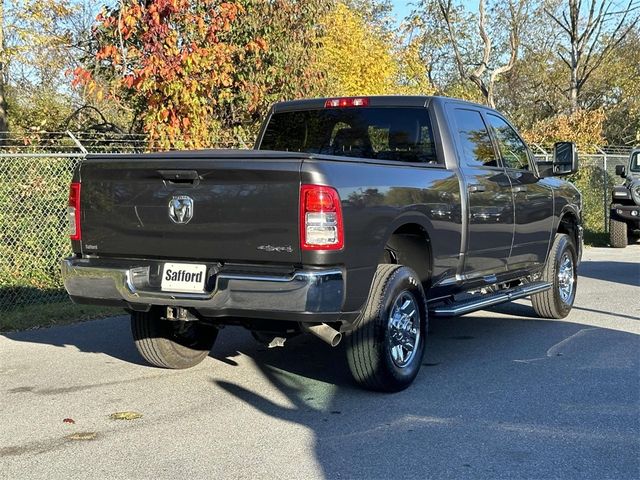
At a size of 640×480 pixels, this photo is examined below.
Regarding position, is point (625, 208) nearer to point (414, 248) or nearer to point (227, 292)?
point (414, 248)

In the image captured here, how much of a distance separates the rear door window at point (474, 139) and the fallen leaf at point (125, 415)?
3.28 m

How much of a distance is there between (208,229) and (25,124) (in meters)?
11.6

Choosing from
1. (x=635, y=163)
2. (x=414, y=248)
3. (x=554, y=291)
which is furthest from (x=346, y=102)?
(x=635, y=163)

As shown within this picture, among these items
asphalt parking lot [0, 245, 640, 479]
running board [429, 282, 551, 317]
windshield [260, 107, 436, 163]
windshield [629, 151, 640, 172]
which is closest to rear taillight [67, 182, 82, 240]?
asphalt parking lot [0, 245, 640, 479]

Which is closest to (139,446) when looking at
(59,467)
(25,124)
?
(59,467)

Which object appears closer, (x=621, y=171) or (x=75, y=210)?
(x=75, y=210)

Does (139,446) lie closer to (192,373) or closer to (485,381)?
(192,373)

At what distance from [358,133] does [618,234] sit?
10.9m

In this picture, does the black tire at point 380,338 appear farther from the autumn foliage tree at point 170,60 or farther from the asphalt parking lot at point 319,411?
the autumn foliage tree at point 170,60

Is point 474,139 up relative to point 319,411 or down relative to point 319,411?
up

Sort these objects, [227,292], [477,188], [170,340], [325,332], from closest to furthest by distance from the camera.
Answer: [227,292] < [325,332] < [170,340] < [477,188]

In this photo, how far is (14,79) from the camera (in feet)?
81.3

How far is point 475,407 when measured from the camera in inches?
197

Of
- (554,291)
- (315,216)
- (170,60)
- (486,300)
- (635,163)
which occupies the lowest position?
(554,291)
